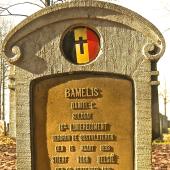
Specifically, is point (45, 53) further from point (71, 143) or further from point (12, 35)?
point (71, 143)

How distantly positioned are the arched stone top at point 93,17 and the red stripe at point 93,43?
205 millimetres

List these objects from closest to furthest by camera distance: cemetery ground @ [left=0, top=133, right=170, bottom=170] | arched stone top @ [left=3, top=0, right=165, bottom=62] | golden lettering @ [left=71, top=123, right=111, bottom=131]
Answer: arched stone top @ [left=3, top=0, right=165, bottom=62] < golden lettering @ [left=71, top=123, right=111, bottom=131] < cemetery ground @ [left=0, top=133, right=170, bottom=170]

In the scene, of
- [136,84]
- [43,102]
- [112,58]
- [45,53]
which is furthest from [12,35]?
[136,84]

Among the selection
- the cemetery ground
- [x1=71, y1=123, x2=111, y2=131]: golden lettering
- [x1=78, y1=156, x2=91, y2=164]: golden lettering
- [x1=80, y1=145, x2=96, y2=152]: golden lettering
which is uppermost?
[x1=71, y1=123, x2=111, y2=131]: golden lettering

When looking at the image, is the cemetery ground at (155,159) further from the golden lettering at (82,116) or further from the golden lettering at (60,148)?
the golden lettering at (82,116)

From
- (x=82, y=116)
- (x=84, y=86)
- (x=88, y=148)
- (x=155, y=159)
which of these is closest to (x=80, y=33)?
(x=84, y=86)

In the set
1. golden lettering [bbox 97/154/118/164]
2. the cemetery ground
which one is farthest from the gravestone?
the cemetery ground

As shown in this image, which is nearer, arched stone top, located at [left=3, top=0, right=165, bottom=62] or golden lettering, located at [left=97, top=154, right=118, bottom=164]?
arched stone top, located at [left=3, top=0, right=165, bottom=62]

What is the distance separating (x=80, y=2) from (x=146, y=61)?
1054 millimetres

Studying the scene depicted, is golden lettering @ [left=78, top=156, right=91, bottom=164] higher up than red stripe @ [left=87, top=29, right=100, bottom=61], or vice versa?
red stripe @ [left=87, top=29, right=100, bottom=61]

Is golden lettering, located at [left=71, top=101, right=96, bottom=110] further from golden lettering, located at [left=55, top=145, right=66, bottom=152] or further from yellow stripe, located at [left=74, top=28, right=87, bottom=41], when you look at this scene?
yellow stripe, located at [left=74, top=28, right=87, bottom=41]

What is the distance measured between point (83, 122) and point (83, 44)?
3.10 feet

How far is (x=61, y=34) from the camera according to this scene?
218 inches

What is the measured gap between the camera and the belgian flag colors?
554 centimetres
